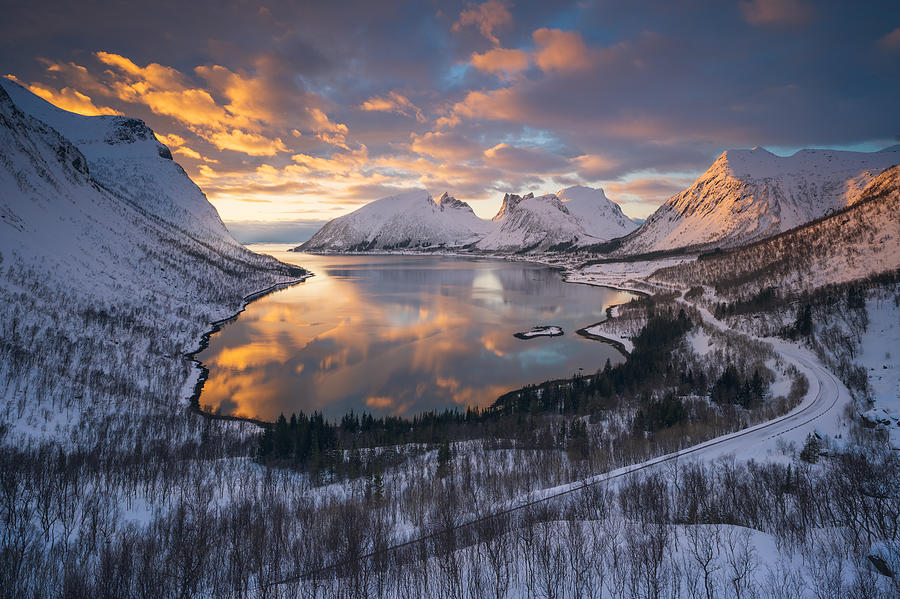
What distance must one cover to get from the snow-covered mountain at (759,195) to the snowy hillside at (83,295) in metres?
150

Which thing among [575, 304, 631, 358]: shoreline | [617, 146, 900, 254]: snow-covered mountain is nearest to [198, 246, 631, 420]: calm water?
[575, 304, 631, 358]: shoreline

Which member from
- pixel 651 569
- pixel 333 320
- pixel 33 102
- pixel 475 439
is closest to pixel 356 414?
pixel 475 439

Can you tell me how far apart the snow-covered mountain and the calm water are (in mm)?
100094

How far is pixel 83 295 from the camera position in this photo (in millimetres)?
39312

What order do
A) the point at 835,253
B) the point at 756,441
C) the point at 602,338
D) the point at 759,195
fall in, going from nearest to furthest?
the point at 756,441 → the point at 602,338 → the point at 835,253 → the point at 759,195

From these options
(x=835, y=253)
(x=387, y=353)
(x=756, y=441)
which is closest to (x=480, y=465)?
(x=756, y=441)

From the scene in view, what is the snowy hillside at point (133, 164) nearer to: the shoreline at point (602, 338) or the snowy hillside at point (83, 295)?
the snowy hillside at point (83, 295)

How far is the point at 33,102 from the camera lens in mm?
127500

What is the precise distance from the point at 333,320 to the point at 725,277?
6763cm

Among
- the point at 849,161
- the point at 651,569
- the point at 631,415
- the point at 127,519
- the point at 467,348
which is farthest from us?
the point at 849,161

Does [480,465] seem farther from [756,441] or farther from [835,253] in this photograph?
[835,253]

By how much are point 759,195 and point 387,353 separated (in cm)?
16714

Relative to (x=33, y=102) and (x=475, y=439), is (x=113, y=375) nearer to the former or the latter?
(x=475, y=439)

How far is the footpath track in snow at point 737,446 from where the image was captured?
8.18 meters
